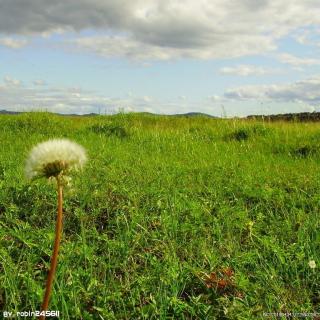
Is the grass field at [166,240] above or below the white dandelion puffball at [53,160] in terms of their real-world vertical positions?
below

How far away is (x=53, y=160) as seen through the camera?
1942 millimetres

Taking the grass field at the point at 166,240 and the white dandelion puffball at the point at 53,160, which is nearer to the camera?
the white dandelion puffball at the point at 53,160

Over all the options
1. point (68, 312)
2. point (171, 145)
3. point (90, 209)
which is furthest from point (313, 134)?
point (68, 312)

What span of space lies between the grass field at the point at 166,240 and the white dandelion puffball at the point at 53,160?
1.49 ft

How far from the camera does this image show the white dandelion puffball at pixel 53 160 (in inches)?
76.6

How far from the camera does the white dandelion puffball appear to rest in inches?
76.6

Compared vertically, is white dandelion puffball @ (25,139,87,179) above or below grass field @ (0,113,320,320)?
above

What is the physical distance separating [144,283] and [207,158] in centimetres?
555

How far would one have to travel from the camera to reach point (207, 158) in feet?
28.8

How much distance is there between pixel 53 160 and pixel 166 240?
98.7 inches

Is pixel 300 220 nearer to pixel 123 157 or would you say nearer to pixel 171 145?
pixel 123 157

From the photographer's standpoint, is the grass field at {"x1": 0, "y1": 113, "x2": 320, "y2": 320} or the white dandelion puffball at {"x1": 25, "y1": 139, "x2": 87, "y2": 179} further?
the grass field at {"x1": 0, "y1": 113, "x2": 320, "y2": 320}

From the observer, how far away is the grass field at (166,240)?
3.21 m

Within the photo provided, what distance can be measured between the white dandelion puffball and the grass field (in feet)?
1.49
